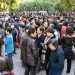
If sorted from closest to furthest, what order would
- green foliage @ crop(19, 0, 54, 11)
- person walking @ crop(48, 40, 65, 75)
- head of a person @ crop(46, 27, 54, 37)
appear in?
1. person walking @ crop(48, 40, 65, 75)
2. head of a person @ crop(46, 27, 54, 37)
3. green foliage @ crop(19, 0, 54, 11)

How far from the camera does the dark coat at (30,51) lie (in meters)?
8.27

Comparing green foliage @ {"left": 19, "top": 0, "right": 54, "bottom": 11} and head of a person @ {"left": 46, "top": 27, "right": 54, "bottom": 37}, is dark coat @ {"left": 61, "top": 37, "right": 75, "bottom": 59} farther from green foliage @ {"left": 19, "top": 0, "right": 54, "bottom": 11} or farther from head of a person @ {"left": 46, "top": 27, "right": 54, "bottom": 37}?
green foliage @ {"left": 19, "top": 0, "right": 54, "bottom": 11}

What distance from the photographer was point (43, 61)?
9289 millimetres

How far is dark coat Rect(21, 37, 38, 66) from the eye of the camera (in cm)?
827

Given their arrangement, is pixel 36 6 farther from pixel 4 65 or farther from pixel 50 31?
pixel 4 65

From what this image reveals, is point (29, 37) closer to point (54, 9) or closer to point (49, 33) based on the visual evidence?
point (49, 33)

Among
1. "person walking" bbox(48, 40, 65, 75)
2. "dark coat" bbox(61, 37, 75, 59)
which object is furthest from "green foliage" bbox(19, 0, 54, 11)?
"person walking" bbox(48, 40, 65, 75)

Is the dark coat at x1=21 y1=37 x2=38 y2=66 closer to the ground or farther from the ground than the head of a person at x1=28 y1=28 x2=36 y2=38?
closer to the ground

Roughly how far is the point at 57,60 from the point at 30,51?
1321 mm

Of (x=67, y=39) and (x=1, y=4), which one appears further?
(x=1, y=4)

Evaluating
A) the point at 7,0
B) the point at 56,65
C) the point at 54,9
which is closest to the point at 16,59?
the point at 56,65

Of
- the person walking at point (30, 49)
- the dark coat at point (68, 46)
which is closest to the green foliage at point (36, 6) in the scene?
the dark coat at point (68, 46)

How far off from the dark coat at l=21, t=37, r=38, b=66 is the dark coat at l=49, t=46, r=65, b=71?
1095mm

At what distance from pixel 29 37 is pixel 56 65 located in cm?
153
